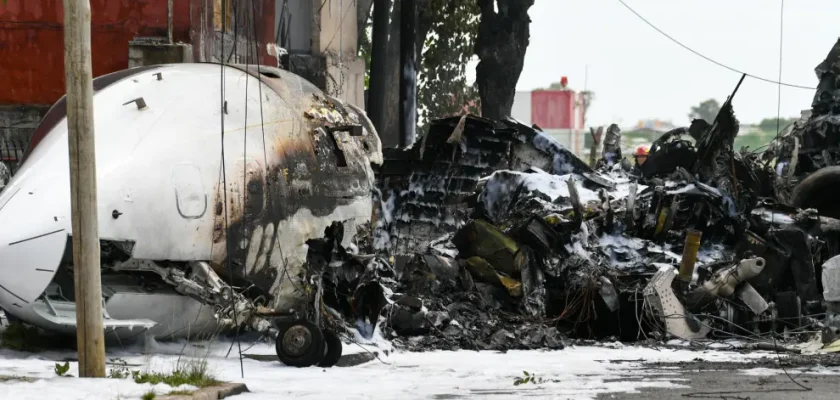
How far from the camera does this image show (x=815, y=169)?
24969mm

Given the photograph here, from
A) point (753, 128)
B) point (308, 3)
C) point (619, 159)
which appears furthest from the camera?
point (753, 128)

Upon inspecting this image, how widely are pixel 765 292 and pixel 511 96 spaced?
18.6 meters

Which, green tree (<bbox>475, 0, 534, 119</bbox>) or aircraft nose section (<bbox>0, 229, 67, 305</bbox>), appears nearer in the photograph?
aircraft nose section (<bbox>0, 229, 67, 305</bbox>)

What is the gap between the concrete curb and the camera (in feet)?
31.7

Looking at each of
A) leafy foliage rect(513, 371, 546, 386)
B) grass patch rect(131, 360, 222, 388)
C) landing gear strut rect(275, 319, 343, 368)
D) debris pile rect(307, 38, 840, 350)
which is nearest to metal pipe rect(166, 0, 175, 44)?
debris pile rect(307, 38, 840, 350)

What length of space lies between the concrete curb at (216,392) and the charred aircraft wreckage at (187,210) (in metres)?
2.50

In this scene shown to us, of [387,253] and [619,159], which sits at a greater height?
[619,159]

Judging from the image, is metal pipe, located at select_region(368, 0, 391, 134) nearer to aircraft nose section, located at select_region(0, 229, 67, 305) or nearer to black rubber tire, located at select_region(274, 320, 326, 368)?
black rubber tire, located at select_region(274, 320, 326, 368)

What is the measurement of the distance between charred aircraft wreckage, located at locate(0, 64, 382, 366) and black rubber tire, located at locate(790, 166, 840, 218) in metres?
11.0

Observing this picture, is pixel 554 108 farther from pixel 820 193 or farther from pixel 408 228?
pixel 408 228

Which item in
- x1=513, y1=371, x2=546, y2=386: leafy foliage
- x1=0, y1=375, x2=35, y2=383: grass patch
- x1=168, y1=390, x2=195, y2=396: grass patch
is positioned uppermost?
x1=0, y1=375, x2=35, y2=383: grass patch

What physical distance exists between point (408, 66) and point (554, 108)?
6976 cm

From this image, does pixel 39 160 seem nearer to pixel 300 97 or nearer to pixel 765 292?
pixel 300 97

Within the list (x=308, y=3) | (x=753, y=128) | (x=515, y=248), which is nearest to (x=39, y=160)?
(x=515, y=248)
